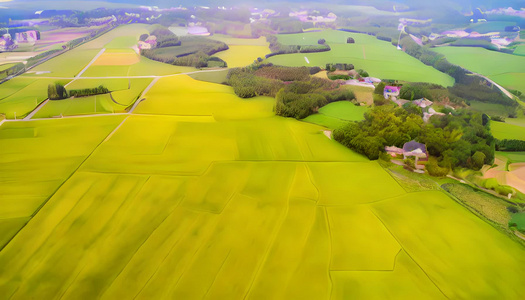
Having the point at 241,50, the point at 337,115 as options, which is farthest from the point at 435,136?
the point at 241,50

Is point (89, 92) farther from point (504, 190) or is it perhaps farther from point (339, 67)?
point (504, 190)

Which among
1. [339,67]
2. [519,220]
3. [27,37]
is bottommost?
[27,37]

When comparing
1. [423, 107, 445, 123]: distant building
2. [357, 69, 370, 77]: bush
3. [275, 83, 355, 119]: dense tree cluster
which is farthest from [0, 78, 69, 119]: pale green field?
[357, 69, 370, 77]: bush

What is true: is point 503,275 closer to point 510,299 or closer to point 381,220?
point 510,299

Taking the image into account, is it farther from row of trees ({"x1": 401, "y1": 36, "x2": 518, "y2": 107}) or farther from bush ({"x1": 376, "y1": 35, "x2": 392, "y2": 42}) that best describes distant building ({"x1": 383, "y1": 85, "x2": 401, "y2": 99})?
bush ({"x1": 376, "y1": 35, "x2": 392, "y2": 42})

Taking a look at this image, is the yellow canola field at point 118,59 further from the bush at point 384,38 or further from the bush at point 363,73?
the bush at point 384,38

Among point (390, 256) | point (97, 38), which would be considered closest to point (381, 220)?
point (390, 256)

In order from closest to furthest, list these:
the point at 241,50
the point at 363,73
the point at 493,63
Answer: the point at 363,73
the point at 493,63
the point at 241,50
